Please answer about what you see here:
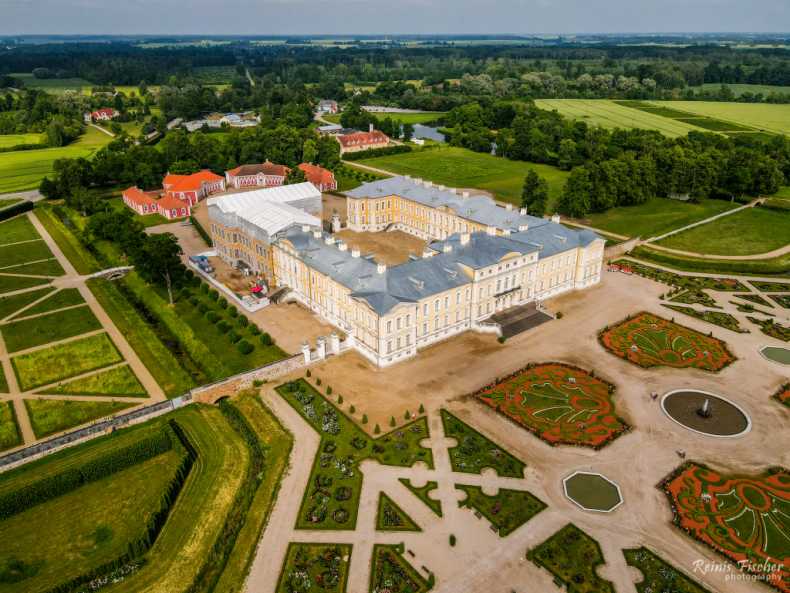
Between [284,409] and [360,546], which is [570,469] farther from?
[284,409]

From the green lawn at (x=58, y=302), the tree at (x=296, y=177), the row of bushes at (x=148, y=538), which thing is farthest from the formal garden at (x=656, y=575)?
the tree at (x=296, y=177)

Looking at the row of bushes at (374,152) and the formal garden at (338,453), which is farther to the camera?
the row of bushes at (374,152)

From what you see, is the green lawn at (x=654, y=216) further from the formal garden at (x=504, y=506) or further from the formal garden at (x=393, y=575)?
the formal garden at (x=393, y=575)

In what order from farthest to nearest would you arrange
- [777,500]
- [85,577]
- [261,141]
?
[261,141] → [777,500] → [85,577]

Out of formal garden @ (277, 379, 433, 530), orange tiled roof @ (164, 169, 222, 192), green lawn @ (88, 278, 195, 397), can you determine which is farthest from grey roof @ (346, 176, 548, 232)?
green lawn @ (88, 278, 195, 397)

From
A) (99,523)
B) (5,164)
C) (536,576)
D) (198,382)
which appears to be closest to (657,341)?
(536,576)

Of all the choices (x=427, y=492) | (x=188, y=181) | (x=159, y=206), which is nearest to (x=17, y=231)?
(x=159, y=206)

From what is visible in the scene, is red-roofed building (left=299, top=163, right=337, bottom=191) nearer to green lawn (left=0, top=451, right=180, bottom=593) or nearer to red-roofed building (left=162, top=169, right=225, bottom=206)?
red-roofed building (left=162, top=169, right=225, bottom=206)
